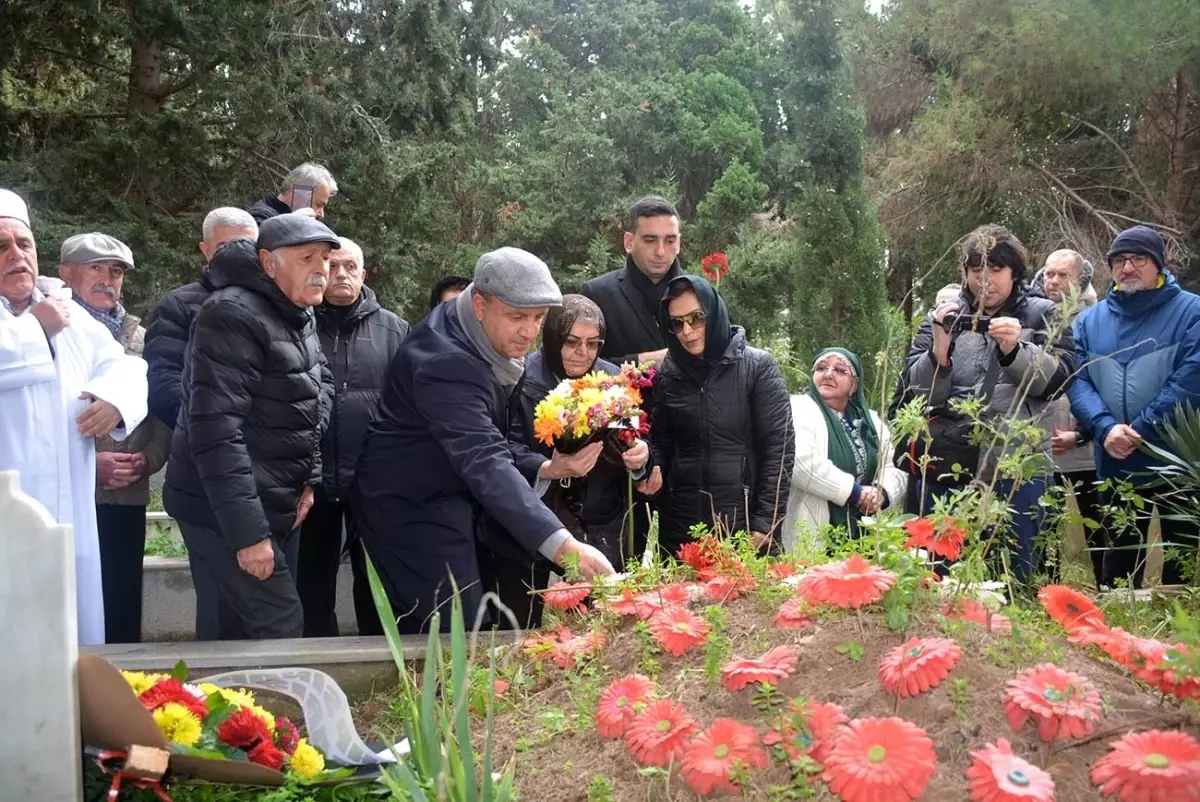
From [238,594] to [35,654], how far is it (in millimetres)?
1368

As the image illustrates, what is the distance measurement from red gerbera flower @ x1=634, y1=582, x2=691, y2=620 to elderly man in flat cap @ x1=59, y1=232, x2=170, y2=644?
2482 millimetres

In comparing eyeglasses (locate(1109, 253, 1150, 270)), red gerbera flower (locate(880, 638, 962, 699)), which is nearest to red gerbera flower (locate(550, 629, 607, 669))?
red gerbera flower (locate(880, 638, 962, 699))

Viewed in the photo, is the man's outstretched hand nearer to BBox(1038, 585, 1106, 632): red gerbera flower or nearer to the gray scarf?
the gray scarf

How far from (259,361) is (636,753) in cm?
190

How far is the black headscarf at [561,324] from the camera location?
3.98 m

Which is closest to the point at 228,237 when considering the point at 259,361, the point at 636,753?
the point at 259,361

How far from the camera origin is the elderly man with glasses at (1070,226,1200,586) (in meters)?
4.69

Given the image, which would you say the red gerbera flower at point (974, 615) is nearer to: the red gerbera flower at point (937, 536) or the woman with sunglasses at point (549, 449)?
the red gerbera flower at point (937, 536)

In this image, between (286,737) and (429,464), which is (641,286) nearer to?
(429,464)

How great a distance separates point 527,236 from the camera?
19.1 metres

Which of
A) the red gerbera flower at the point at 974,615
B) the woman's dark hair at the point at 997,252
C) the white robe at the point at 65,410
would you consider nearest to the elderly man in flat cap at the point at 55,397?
the white robe at the point at 65,410

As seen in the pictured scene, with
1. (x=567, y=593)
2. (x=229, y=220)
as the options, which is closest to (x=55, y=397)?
(x=229, y=220)

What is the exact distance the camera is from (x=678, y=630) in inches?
104

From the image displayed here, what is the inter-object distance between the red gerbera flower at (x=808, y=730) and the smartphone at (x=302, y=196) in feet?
11.6
